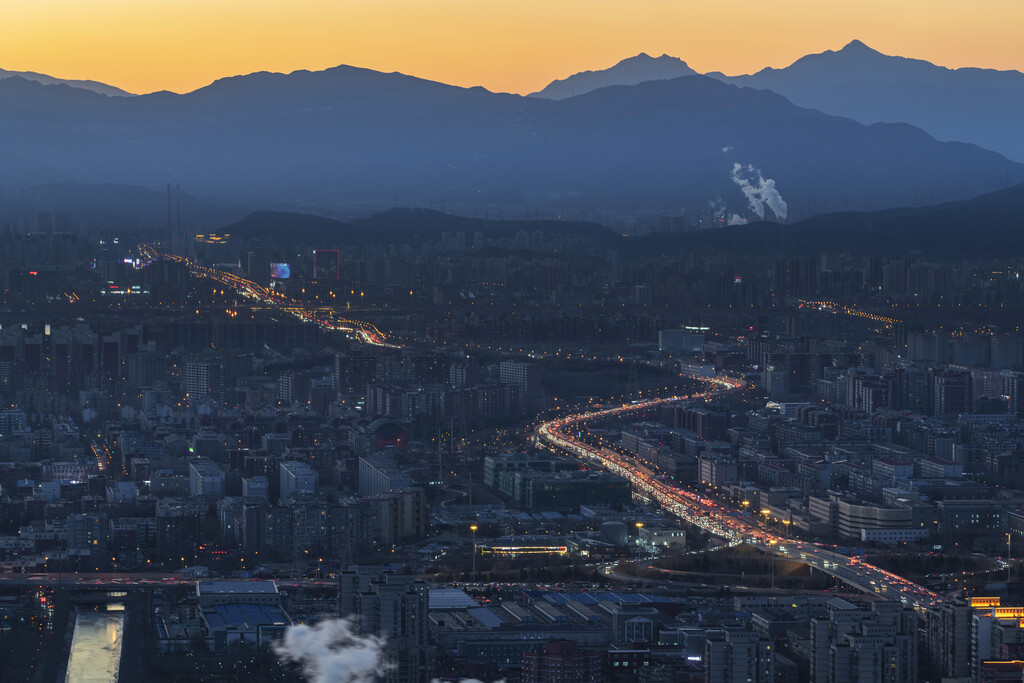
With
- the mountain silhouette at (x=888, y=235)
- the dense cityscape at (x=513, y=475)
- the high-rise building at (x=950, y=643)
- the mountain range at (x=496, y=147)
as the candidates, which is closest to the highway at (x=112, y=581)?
the dense cityscape at (x=513, y=475)

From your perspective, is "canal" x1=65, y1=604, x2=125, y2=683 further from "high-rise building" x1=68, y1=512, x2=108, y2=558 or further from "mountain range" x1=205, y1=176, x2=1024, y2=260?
"mountain range" x1=205, y1=176, x2=1024, y2=260

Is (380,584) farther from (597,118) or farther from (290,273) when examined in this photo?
(597,118)

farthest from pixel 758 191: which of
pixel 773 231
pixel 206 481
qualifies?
pixel 206 481

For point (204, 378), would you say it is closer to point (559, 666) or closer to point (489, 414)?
point (489, 414)

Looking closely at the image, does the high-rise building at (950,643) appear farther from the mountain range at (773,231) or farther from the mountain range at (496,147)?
the mountain range at (496,147)

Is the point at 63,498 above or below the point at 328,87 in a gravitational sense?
below

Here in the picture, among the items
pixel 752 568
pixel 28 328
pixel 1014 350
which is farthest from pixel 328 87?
pixel 752 568
